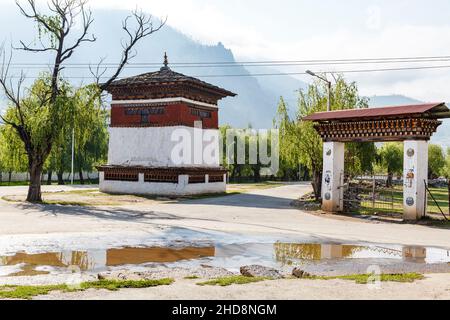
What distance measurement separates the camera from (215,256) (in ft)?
38.8

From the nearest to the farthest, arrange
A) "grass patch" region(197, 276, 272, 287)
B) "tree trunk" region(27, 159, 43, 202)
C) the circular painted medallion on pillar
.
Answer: "grass patch" region(197, 276, 272, 287) → the circular painted medallion on pillar → "tree trunk" region(27, 159, 43, 202)

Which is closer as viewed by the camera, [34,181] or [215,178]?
[34,181]

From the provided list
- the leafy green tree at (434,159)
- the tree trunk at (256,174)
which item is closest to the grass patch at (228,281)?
the tree trunk at (256,174)

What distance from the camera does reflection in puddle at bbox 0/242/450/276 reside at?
1031cm

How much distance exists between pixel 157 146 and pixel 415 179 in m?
19.2

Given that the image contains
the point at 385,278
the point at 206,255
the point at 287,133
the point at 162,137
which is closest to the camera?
the point at 385,278

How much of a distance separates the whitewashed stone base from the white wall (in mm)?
1449

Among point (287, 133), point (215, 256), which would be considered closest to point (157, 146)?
Result: point (287, 133)

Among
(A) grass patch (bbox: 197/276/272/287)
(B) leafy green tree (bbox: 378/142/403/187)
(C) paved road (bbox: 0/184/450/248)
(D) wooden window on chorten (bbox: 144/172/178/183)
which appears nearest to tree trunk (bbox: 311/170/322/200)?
(C) paved road (bbox: 0/184/450/248)

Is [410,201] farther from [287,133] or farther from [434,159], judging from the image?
[434,159]

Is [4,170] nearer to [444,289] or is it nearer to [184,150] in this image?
[184,150]

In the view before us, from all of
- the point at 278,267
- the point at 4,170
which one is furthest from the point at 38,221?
the point at 4,170

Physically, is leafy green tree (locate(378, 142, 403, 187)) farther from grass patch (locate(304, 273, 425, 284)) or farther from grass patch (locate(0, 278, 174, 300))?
grass patch (locate(0, 278, 174, 300))
